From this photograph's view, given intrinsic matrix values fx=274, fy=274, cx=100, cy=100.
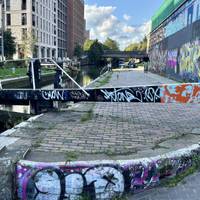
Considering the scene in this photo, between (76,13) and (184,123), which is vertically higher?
(76,13)

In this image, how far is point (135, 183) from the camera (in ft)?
13.0

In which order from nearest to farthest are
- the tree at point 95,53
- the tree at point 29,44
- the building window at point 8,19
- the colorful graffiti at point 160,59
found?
the colorful graffiti at point 160,59 → the tree at point 29,44 → the building window at point 8,19 → the tree at point 95,53

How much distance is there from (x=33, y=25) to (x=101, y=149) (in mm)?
60491

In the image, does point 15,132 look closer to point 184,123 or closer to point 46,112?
point 46,112

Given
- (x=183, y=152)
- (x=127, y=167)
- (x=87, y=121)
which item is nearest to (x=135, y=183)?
(x=127, y=167)

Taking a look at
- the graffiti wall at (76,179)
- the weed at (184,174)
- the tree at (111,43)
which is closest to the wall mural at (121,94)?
the weed at (184,174)

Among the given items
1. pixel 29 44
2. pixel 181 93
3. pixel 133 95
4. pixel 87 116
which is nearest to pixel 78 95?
pixel 87 116

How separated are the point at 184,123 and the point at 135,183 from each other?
3.82 metres

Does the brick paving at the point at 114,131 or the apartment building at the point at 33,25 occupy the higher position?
the apartment building at the point at 33,25

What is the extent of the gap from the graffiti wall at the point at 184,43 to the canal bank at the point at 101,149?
1043 cm

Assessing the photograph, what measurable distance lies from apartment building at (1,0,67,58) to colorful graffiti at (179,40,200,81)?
117ft

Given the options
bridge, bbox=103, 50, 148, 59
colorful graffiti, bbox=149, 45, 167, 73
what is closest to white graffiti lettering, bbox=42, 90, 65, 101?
colorful graffiti, bbox=149, 45, 167, 73

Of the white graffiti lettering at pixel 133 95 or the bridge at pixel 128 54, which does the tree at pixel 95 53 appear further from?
the white graffiti lettering at pixel 133 95

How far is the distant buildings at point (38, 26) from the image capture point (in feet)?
185
